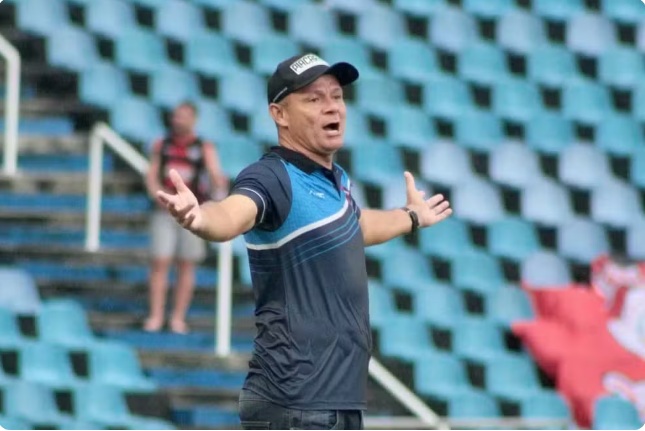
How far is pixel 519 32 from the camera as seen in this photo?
10.7 metres

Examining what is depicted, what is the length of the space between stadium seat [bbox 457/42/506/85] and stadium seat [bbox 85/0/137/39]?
2350mm

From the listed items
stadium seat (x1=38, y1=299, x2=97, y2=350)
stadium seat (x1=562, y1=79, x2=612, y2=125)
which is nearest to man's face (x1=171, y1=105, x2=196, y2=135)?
stadium seat (x1=38, y1=299, x2=97, y2=350)

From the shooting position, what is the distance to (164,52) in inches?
398

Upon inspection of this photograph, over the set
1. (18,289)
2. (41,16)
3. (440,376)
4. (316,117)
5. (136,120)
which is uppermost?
(41,16)

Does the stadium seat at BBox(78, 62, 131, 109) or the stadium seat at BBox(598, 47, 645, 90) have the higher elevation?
the stadium seat at BBox(598, 47, 645, 90)

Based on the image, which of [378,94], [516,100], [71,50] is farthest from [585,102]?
[71,50]

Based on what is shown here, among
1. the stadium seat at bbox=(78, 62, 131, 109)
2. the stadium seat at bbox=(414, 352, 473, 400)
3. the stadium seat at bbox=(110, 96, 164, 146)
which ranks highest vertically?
the stadium seat at bbox=(78, 62, 131, 109)

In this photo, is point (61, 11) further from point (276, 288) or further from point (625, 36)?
point (276, 288)

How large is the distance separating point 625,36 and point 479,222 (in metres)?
2.10

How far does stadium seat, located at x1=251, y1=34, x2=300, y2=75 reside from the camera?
10.2 meters

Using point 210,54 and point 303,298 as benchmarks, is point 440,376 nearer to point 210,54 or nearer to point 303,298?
point 210,54

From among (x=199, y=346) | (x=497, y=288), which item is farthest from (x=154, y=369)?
(x=497, y=288)

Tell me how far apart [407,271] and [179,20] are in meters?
2.54

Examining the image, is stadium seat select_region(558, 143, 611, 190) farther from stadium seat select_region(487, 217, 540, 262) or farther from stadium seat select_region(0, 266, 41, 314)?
stadium seat select_region(0, 266, 41, 314)
